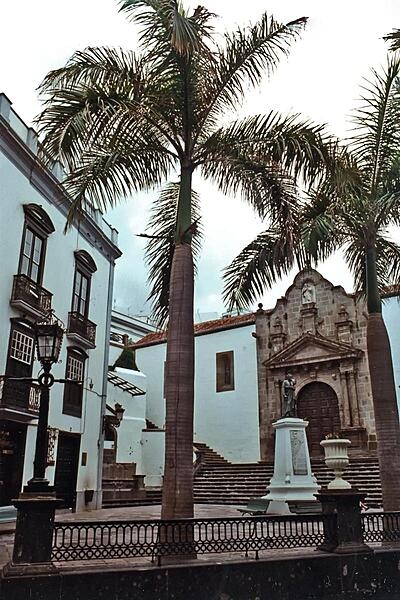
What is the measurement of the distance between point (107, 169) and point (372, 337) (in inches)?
170

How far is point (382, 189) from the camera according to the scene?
8133mm

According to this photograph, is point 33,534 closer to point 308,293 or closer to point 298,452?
point 298,452

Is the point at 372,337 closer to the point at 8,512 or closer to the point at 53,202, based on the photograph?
the point at 8,512

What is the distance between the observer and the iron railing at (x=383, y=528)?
623 cm

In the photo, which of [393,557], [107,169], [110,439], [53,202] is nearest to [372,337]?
[393,557]

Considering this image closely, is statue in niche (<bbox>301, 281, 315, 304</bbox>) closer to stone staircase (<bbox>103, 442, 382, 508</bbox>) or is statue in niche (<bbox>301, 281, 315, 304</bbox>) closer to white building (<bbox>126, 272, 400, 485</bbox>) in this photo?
white building (<bbox>126, 272, 400, 485</bbox>)

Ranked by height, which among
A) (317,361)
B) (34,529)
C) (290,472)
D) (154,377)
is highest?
(154,377)

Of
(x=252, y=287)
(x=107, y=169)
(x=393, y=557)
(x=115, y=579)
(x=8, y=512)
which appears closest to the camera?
(x=115, y=579)

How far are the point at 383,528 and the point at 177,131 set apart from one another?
5.56 meters

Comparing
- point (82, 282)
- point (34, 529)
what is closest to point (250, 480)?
point (82, 282)

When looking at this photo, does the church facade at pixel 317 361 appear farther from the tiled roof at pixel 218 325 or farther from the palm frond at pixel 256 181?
the palm frond at pixel 256 181

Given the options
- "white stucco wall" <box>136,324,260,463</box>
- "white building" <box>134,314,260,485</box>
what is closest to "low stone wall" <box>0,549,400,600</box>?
"white building" <box>134,314,260,485</box>

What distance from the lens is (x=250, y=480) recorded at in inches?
715

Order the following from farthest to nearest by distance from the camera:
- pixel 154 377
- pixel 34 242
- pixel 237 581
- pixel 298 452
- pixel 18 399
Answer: pixel 154 377 < pixel 34 242 < pixel 18 399 < pixel 298 452 < pixel 237 581
